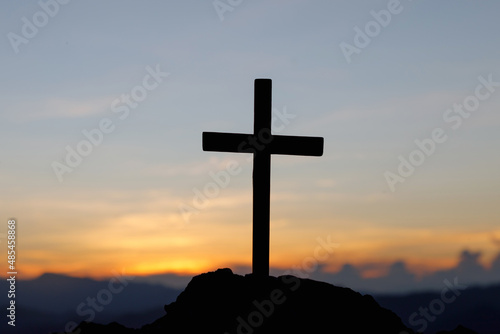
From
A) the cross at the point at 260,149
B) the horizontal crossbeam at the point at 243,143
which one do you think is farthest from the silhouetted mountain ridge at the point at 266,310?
the horizontal crossbeam at the point at 243,143

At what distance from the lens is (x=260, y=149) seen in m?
13.3

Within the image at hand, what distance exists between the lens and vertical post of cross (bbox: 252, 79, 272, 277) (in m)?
13.0

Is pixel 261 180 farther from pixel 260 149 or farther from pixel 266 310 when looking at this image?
pixel 266 310

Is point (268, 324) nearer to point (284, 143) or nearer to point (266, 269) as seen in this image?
point (266, 269)

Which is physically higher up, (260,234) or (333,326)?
(260,234)

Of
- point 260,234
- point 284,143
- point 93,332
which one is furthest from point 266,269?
point 93,332

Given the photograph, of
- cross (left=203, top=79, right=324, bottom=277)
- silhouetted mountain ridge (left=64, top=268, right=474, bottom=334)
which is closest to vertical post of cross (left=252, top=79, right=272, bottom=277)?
cross (left=203, top=79, right=324, bottom=277)

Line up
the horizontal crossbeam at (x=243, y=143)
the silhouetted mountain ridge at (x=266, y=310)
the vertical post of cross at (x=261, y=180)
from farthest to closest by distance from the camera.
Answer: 1. the horizontal crossbeam at (x=243, y=143)
2. the vertical post of cross at (x=261, y=180)
3. the silhouetted mountain ridge at (x=266, y=310)

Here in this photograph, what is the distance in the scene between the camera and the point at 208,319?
11.9 m

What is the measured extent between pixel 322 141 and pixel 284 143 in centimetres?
82

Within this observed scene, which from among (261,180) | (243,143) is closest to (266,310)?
(261,180)

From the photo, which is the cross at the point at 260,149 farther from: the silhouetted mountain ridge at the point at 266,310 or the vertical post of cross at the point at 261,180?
the silhouetted mountain ridge at the point at 266,310

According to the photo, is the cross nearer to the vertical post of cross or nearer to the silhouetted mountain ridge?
the vertical post of cross

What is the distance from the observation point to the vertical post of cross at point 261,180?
42.8ft
